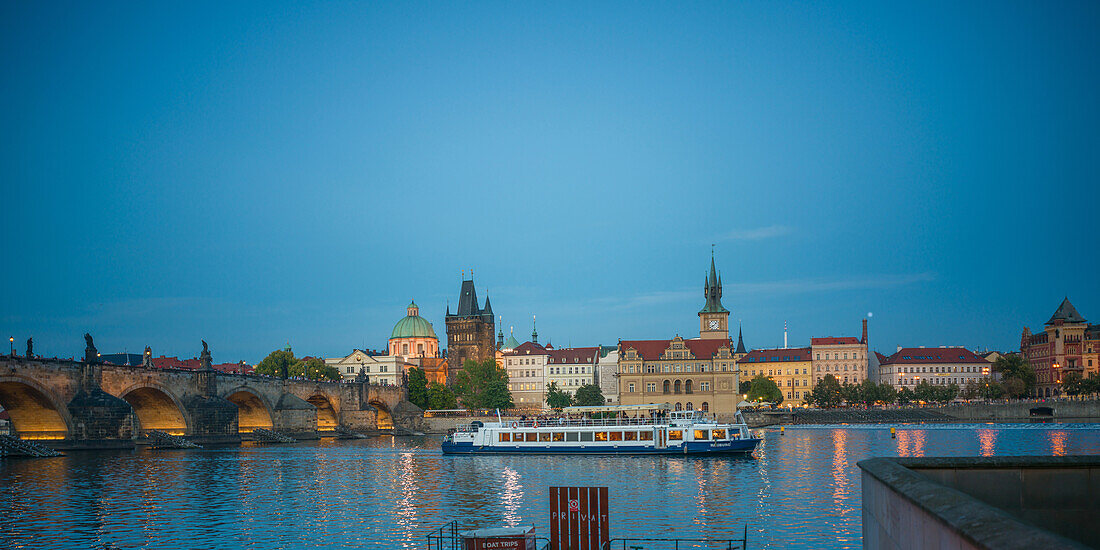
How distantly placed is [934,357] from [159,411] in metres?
158

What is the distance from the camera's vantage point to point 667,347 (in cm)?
16300

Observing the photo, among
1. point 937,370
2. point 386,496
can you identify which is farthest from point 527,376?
point 386,496

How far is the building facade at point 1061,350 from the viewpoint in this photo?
7067 inches

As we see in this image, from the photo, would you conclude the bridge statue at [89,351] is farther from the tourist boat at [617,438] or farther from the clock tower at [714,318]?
the clock tower at [714,318]

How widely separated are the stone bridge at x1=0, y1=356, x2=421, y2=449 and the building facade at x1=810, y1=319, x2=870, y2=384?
101309mm

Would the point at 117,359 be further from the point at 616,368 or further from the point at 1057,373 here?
the point at 1057,373

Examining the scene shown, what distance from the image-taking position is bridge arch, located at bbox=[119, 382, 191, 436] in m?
82.2

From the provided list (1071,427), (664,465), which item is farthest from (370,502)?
(1071,427)

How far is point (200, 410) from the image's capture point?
8512 centimetres

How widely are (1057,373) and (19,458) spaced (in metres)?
179

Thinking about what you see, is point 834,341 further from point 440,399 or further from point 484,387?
point 440,399

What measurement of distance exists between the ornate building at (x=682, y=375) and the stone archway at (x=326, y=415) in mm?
56539

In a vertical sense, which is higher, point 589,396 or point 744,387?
point 589,396

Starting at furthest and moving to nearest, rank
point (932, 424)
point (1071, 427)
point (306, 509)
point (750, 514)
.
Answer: point (932, 424) < point (1071, 427) < point (306, 509) < point (750, 514)
